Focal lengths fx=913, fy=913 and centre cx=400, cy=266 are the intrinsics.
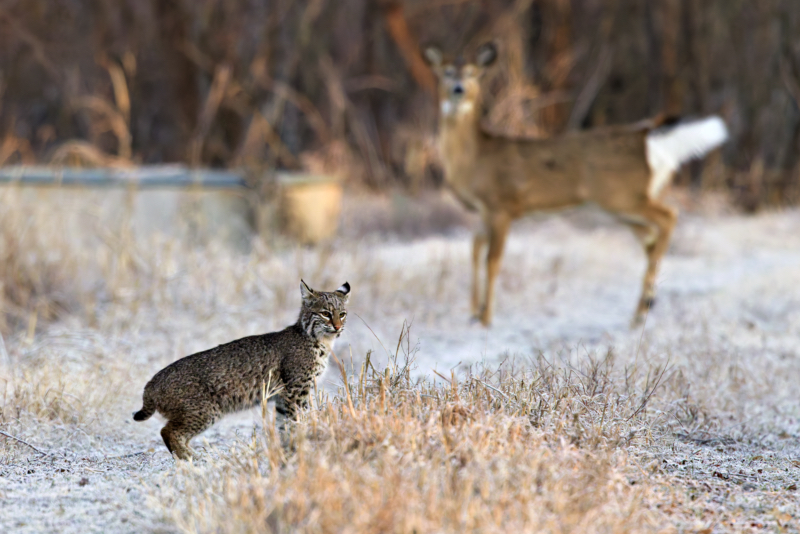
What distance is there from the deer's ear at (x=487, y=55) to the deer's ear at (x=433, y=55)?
1.16 ft

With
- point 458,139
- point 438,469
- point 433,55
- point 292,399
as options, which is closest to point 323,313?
point 292,399

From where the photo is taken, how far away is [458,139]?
7.74m

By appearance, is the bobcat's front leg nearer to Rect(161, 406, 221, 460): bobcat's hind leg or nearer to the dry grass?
the dry grass

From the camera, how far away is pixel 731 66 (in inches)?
751

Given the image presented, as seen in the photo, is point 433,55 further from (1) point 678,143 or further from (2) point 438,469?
(2) point 438,469

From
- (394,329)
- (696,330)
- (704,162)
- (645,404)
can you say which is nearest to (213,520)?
(645,404)

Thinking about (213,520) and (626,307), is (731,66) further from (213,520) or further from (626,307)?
(213,520)

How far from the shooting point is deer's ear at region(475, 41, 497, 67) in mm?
7848

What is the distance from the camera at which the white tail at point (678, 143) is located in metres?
7.51

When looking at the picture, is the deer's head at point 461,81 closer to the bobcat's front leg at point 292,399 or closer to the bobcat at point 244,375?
the bobcat at point 244,375

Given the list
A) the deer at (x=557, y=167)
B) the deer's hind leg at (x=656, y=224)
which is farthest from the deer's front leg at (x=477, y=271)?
the deer's hind leg at (x=656, y=224)

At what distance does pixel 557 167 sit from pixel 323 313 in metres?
4.09

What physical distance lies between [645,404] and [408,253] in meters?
5.22

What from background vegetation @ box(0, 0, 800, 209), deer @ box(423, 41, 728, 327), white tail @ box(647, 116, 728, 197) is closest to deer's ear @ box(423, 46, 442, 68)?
deer @ box(423, 41, 728, 327)
